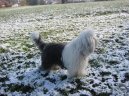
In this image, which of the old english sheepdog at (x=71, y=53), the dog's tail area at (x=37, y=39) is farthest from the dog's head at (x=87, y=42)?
the dog's tail area at (x=37, y=39)

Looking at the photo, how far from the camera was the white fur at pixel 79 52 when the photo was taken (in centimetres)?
609

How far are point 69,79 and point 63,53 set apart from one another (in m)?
0.66

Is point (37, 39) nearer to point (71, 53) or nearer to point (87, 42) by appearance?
point (71, 53)

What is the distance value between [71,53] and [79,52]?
0.23m

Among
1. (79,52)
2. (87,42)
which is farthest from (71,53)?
(87,42)

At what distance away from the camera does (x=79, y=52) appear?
631cm

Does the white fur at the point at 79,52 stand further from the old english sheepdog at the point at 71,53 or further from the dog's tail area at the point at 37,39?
the dog's tail area at the point at 37,39

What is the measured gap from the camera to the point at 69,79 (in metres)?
6.83

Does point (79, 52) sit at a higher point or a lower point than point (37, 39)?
lower

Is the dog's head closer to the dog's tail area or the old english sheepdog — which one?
the old english sheepdog

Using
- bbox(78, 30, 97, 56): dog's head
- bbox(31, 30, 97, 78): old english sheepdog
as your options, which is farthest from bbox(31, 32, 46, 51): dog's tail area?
bbox(78, 30, 97, 56): dog's head

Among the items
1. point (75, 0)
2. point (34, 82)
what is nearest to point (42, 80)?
point (34, 82)

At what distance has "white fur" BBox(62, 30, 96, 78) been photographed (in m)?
6.09

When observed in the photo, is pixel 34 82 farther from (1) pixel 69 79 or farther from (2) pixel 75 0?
(2) pixel 75 0
